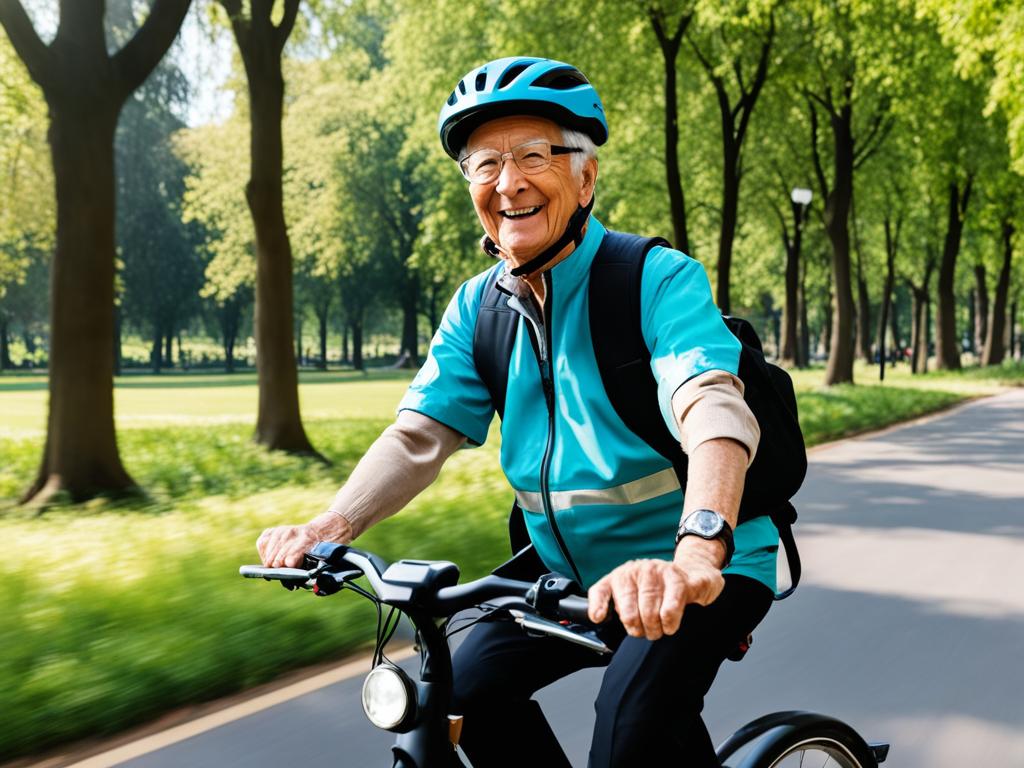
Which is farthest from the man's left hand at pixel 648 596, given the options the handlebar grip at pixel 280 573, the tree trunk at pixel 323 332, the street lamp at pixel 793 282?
the tree trunk at pixel 323 332

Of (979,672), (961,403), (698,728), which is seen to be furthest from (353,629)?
(961,403)

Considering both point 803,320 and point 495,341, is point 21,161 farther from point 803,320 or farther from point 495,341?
point 803,320

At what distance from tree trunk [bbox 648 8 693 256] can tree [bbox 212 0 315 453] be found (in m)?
8.13

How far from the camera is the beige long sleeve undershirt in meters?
2.02

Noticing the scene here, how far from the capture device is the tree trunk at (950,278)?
34406 mm

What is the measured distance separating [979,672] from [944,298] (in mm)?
32766

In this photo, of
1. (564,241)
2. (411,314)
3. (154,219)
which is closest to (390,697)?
(564,241)

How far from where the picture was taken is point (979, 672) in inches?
193

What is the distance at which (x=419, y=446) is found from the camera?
8.04 ft

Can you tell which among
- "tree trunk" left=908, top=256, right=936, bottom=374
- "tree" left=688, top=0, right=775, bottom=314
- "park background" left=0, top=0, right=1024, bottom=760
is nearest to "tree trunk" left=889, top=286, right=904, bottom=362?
"park background" left=0, top=0, right=1024, bottom=760

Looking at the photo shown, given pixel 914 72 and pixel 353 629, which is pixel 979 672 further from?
pixel 914 72

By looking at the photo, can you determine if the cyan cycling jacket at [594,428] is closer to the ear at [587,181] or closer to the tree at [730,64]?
the ear at [587,181]

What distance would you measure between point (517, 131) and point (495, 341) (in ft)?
1.39

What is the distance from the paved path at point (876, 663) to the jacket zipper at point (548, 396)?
1.86 m
